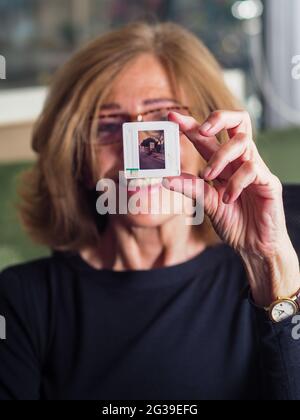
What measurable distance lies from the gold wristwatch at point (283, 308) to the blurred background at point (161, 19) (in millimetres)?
125

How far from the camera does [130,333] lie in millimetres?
937

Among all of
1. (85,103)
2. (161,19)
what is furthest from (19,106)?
(85,103)

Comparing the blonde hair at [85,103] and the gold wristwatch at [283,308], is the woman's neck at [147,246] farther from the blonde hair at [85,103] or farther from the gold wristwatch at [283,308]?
the gold wristwatch at [283,308]

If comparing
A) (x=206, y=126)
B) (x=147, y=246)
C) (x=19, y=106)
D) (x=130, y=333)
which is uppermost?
(x=19, y=106)

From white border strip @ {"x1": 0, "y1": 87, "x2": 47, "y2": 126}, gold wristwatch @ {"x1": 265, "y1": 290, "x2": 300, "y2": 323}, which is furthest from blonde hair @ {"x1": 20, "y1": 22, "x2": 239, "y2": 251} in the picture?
white border strip @ {"x1": 0, "y1": 87, "x2": 47, "y2": 126}

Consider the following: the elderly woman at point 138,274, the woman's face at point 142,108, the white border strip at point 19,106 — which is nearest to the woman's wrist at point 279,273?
the elderly woman at point 138,274

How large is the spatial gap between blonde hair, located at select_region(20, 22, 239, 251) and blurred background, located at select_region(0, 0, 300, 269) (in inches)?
3.3

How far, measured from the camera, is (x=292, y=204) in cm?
72

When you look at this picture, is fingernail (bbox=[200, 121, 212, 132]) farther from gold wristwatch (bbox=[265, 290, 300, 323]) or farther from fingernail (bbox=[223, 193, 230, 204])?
gold wristwatch (bbox=[265, 290, 300, 323])

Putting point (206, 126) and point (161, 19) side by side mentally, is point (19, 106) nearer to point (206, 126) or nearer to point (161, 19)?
point (161, 19)

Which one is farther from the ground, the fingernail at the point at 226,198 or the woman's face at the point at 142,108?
the woman's face at the point at 142,108

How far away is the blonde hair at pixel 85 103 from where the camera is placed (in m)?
0.88

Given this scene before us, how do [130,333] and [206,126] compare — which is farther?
[130,333]

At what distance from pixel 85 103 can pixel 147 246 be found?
0.21 m
